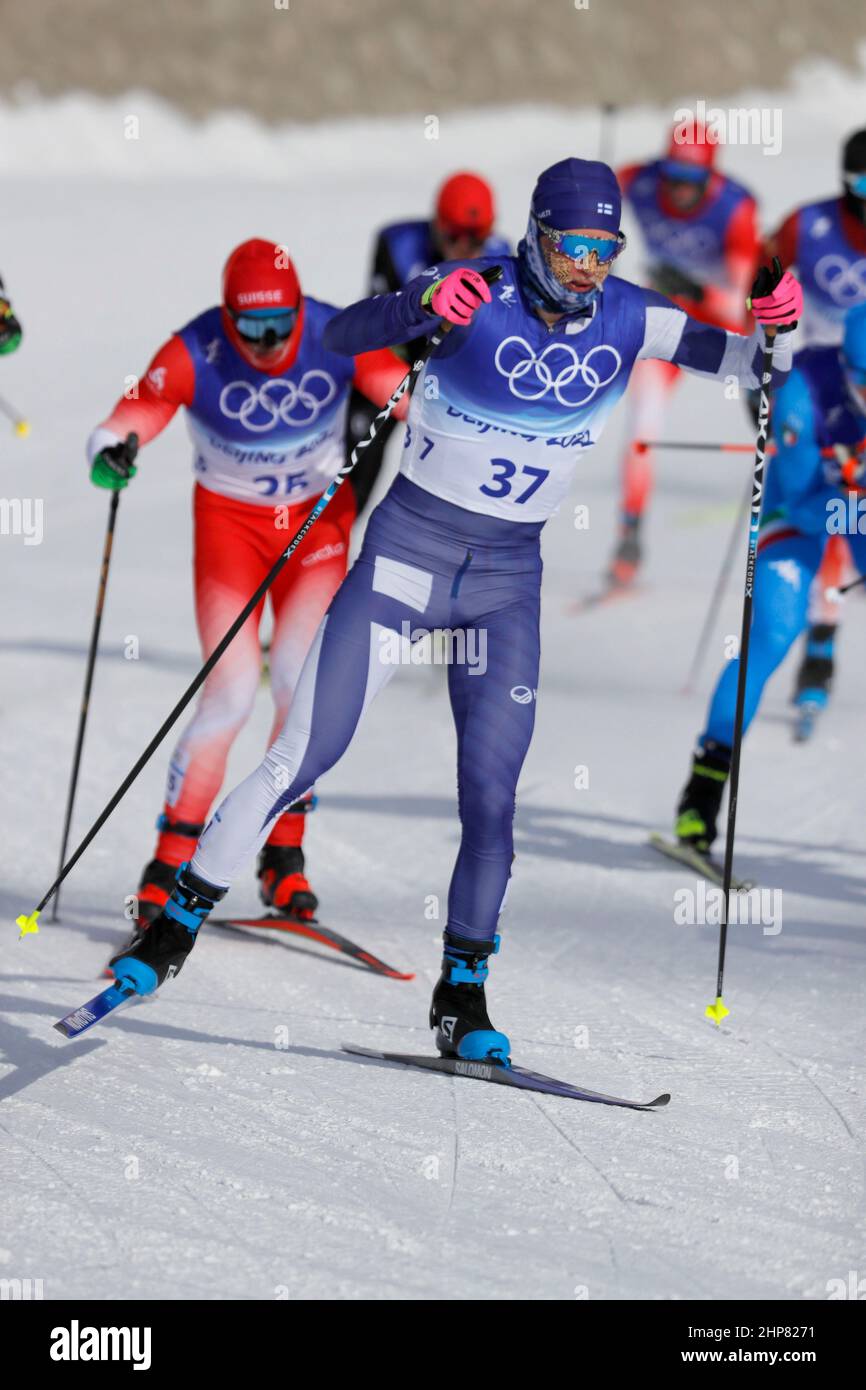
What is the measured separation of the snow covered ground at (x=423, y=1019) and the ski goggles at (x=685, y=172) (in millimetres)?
2346

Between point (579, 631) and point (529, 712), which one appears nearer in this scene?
point (529, 712)

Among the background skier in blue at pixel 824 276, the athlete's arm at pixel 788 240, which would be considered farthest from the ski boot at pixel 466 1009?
the athlete's arm at pixel 788 240

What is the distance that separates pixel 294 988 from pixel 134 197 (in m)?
23.3

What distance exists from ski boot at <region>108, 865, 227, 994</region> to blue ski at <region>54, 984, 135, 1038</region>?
3cm

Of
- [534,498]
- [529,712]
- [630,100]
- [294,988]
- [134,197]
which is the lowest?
[294,988]

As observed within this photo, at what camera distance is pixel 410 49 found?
40.6 metres

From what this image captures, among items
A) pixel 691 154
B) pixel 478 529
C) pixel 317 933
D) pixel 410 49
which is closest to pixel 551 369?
pixel 478 529

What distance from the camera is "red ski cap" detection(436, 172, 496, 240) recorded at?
8.11m

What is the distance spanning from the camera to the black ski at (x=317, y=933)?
611 cm

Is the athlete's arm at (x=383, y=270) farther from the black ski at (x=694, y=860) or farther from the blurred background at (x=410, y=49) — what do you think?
the blurred background at (x=410, y=49)

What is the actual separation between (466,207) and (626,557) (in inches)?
131

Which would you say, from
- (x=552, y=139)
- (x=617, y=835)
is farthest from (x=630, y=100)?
(x=617, y=835)
